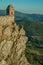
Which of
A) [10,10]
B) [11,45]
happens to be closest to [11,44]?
[11,45]

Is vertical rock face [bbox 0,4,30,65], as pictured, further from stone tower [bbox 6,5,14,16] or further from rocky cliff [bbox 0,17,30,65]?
stone tower [bbox 6,5,14,16]

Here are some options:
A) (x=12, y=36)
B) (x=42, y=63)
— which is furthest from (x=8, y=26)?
(x=42, y=63)

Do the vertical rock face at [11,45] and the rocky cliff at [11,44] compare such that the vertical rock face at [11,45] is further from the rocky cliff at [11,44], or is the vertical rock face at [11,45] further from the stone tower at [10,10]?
the stone tower at [10,10]

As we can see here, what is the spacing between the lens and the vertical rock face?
77.3 m

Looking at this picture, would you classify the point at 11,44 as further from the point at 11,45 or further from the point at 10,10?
the point at 10,10

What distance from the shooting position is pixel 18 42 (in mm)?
83312

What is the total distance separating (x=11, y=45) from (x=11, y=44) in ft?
1.16

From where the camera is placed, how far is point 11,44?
80.6 m

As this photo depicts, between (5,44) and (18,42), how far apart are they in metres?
6.43

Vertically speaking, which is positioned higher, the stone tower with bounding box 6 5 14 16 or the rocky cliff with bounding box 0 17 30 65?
the stone tower with bounding box 6 5 14 16

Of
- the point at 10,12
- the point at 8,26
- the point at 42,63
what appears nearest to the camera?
the point at 8,26

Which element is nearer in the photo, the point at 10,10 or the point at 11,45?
the point at 11,45

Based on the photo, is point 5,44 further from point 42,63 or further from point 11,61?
point 42,63

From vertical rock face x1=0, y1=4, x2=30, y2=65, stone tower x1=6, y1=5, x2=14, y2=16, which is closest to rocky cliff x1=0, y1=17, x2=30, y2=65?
vertical rock face x1=0, y1=4, x2=30, y2=65
